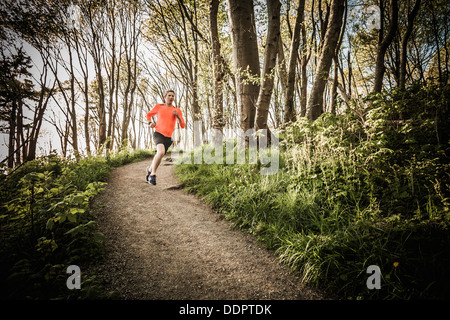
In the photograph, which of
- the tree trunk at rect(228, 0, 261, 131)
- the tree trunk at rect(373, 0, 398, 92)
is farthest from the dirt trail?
the tree trunk at rect(373, 0, 398, 92)

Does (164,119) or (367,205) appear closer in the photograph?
(367,205)

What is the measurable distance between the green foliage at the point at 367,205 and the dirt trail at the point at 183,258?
266 millimetres

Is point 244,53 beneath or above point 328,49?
above

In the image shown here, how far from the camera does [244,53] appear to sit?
4551 mm

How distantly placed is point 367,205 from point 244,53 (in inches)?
168

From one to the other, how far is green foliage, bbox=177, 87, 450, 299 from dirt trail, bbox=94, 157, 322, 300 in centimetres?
27

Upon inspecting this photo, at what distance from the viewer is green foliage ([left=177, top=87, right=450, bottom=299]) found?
1.67 m

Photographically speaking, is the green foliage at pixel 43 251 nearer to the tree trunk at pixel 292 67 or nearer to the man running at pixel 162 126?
the man running at pixel 162 126

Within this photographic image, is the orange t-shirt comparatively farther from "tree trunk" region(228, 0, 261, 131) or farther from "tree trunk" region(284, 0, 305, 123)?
"tree trunk" region(284, 0, 305, 123)

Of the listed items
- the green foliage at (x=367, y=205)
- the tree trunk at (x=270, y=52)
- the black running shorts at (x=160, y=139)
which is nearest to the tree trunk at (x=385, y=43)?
the green foliage at (x=367, y=205)

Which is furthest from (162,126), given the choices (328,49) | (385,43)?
(385,43)

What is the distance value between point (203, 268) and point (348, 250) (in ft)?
5.39

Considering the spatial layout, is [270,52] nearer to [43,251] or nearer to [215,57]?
[215,57]

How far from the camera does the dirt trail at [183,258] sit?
1755mm
